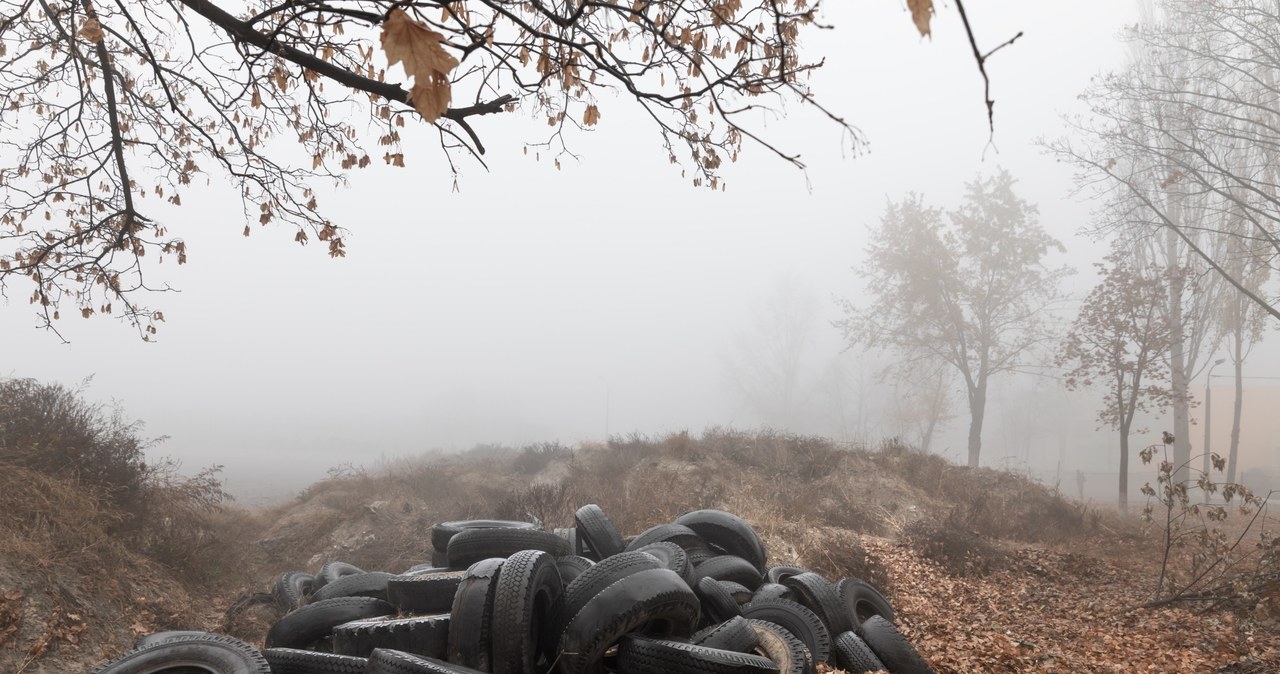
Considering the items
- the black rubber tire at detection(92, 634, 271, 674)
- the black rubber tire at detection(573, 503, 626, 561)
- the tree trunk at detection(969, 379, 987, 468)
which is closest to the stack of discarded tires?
the black rubber tire at detection(92, 634, 271, 674)

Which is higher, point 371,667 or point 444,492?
point 371,667

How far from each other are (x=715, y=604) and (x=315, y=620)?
11.2 feet

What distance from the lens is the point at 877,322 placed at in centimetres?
2819

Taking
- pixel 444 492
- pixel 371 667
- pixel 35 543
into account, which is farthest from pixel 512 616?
pixel 444 492

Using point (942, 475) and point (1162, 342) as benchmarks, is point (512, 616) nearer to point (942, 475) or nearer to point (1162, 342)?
point (942, 475)

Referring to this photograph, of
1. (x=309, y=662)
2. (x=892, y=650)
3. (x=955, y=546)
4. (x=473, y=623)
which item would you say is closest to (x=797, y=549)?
(x=955, y=546)

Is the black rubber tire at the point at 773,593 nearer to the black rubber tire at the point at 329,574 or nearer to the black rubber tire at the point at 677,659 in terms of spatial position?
the black rubber tire at the point at 677,659

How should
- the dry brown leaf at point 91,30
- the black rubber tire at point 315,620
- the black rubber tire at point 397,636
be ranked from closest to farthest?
the black rubber tire at point 397,636
the dry brown leaf at point 91,30
the black rubber tire at point 315,620

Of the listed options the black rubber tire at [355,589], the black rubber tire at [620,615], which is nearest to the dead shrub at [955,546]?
the black rubber tire at [620,615]

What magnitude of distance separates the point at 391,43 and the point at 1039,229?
3011 centimetres

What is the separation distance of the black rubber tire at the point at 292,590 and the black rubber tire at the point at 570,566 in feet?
10.6

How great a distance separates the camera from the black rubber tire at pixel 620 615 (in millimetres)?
4562

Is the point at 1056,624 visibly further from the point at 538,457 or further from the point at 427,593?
the point at 538,457

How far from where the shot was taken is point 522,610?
4.64 meters
